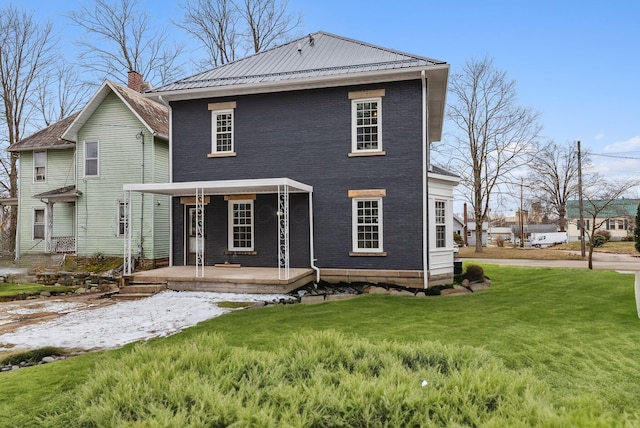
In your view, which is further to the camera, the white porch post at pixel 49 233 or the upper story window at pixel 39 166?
the upper story window at pixel 39 166

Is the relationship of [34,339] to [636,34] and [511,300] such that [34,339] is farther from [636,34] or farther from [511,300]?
[636,34]

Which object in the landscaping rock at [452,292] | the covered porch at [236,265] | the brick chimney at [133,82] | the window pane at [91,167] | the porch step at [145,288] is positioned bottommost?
the landscaping rock at [452,292]

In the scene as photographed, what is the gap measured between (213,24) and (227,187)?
20440 mm

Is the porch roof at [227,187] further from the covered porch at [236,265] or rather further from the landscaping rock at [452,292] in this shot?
the landscaping rock at [452,292]

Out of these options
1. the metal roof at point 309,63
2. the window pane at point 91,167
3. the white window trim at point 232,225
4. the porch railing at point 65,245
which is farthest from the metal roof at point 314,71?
the porch railing at point 65,245

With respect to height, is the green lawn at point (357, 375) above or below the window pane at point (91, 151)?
below

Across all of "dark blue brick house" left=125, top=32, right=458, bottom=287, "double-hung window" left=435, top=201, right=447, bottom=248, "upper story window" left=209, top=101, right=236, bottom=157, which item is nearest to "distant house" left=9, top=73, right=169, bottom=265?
"dark blue brick house" left=125, top=32, right=458, bottom=287

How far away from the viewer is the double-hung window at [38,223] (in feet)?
64.8

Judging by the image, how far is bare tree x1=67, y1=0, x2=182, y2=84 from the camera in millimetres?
25703

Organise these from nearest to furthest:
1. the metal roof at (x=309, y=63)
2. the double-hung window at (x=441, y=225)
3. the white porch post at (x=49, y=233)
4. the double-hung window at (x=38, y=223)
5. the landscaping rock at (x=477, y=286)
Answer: the metal roof at (x=309, y=63)
the double-hung window at (x=441, y=225)
the landscaping rock at (x=477, y=286)
the white porch post at (x=49, y=233)
the double-hung window at (x=38, y=223)

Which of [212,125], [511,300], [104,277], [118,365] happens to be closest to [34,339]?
[118,365]

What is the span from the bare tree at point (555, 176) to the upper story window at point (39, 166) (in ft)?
140

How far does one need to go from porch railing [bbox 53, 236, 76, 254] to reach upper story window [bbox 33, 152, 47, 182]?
403 cm

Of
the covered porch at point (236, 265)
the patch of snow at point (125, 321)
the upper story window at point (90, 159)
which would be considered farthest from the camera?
the upper story window at point (90, 159)
